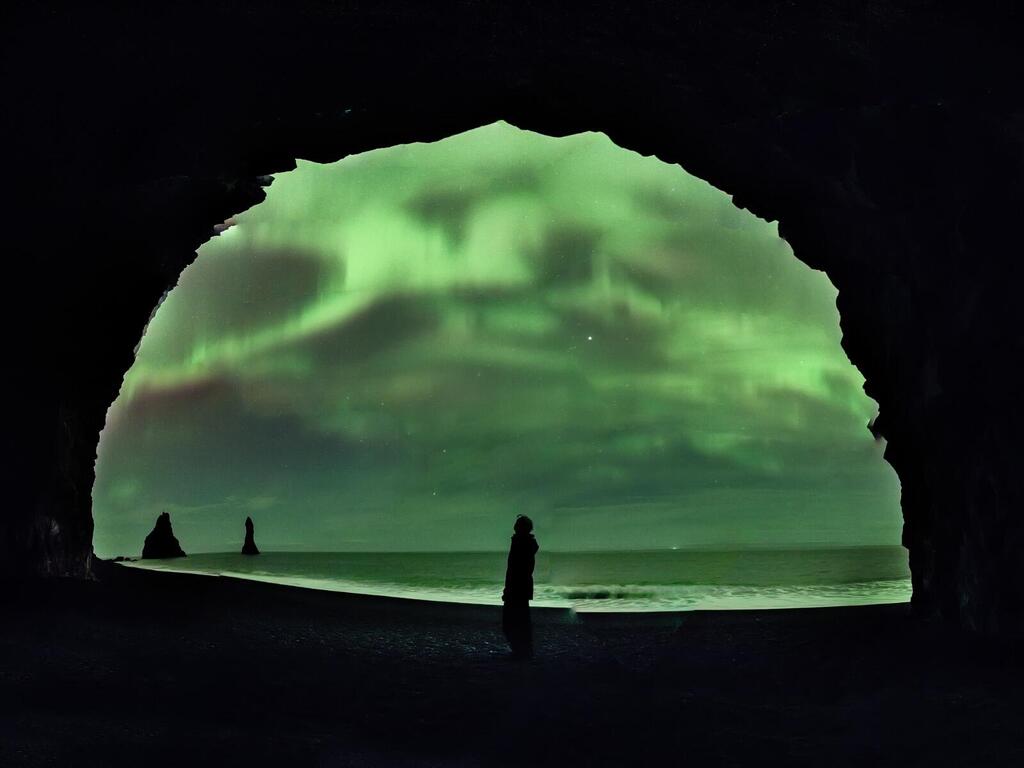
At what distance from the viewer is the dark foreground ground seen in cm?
669

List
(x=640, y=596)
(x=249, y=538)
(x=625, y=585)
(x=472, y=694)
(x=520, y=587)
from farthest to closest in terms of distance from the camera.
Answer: (x=249, y=538)
(x=625, y=585)
(x=640, y=596)
(x=520, y=587)
(x=472, y=694)

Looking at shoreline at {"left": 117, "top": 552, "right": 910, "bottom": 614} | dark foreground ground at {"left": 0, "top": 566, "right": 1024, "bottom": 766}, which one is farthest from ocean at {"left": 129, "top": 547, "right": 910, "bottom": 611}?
dark foreground ground at {"left": 0, "top": 566, "right": 1024, "bottom": 766}

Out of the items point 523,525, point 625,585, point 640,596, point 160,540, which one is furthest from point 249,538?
point 523,525

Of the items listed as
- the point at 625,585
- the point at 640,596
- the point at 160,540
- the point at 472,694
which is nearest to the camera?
the point at 472,694

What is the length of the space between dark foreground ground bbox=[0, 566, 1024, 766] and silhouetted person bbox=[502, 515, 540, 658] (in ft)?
1.27

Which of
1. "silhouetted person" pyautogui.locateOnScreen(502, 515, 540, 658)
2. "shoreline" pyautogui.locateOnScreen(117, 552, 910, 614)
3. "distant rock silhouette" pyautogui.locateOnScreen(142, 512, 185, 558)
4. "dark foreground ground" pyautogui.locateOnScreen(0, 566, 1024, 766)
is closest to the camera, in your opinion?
"dark foreground ground" pyautogui.locateOnScreen(0, 566, 1024, 766)

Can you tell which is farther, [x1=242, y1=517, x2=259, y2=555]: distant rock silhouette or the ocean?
[x1=242, y1=517, x2=259, y2=555]: distant rock silhouette

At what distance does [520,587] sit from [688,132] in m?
6.57

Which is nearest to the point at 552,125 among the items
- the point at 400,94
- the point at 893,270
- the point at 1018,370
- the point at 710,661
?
the point at 400,94

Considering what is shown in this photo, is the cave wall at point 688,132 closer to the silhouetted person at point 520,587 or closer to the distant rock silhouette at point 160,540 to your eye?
the silhouetted person at point 520,587

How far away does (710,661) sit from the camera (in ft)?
38.2

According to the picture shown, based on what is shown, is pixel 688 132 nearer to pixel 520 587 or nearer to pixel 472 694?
pixel 520 587

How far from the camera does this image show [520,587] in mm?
10281

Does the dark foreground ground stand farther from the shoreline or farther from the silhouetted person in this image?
the shoreline
